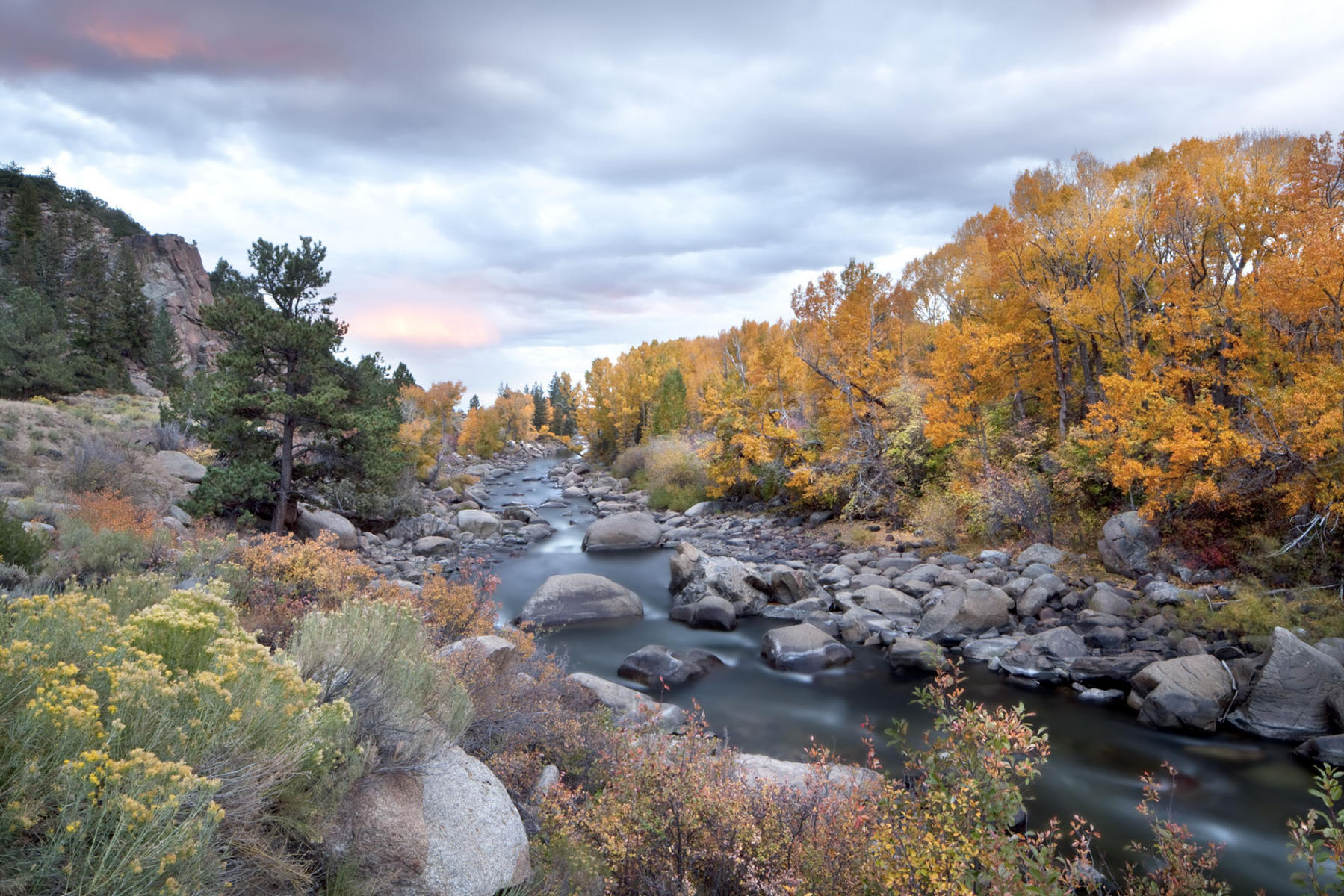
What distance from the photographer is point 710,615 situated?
1560 centimetres

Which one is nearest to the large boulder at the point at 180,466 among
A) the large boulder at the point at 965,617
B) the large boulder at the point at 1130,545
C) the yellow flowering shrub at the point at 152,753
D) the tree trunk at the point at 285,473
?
the tree trunk at the point at 285,473

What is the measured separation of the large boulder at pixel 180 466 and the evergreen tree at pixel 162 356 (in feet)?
76.0

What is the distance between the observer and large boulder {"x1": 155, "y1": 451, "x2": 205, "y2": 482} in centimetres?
1897

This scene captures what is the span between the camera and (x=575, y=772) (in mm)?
6348

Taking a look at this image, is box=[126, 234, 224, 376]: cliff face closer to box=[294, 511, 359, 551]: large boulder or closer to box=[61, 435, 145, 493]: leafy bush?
box=[61, 435, 145, 493]: leafy bush

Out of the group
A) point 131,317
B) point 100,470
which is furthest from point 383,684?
point 131,317

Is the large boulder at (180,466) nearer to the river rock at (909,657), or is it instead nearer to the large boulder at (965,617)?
the river rock at (909,657)

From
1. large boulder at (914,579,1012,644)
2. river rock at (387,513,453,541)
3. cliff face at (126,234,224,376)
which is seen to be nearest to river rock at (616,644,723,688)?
large boulder at (914,579,1012,644)

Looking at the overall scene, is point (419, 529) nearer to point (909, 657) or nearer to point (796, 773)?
point (909, 657)

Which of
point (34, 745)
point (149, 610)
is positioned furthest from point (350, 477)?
point (34, 745)

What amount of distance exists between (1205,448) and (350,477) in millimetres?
20395

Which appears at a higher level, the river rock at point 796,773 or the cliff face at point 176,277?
the cliff face at point 176,277

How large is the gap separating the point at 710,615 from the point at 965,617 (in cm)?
572

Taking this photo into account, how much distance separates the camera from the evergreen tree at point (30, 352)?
90.3 feet
